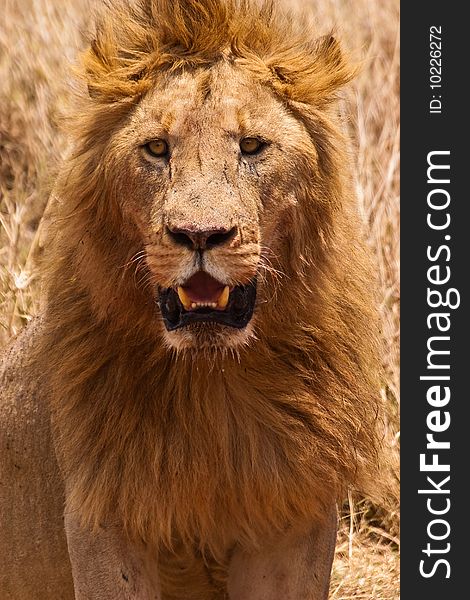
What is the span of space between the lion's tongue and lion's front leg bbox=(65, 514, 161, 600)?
2.59 feet

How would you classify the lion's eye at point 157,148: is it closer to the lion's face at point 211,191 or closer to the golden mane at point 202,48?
the lion's face at point 211,191

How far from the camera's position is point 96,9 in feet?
15.4

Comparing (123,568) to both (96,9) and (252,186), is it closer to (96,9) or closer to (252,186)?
(252,186)

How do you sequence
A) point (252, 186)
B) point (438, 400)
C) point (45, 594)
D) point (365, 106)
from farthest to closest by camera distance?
1. point (365, 106)
2. point (438, 400)
3. point (45, 594)
4. point (252, 186)

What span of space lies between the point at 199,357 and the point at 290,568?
0.73m

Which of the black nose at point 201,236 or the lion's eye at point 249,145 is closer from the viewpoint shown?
the black nose at point 201,236

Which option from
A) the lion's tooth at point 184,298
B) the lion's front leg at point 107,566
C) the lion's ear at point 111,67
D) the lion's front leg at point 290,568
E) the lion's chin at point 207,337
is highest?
the lion's ear at point 111,67

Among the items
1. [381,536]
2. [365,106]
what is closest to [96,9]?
[381,536]

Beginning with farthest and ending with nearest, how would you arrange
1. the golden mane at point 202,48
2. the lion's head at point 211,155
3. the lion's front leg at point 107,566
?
the lion's front leg at point 107,566 → the golden mane at point 202,48 → the lion's head at point 211,155

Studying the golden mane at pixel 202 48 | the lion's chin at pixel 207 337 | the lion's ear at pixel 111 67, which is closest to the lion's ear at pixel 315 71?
the golden mane at pixel 202 48

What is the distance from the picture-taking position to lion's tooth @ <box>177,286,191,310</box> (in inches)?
156

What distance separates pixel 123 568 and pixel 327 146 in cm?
129

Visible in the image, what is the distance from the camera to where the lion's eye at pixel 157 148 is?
13.5 ft

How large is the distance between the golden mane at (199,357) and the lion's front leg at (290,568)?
110 mm
